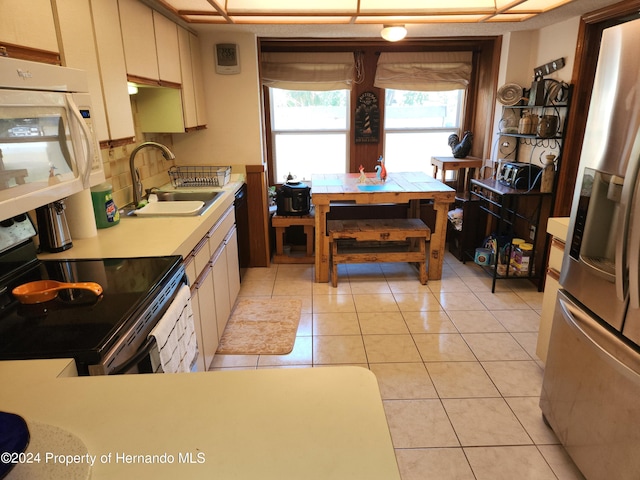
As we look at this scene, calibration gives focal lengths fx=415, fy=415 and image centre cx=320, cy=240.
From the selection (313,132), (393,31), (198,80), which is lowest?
(313,132)

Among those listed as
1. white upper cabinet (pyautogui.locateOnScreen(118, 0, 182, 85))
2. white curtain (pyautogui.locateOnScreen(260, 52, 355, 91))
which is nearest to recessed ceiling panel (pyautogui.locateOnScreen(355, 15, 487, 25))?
white curtain (pyautogui.locateOnScreen(260, 52, 355, 91))

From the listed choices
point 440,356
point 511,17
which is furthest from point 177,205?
point 511,17

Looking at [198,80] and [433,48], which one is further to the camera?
[433,48]

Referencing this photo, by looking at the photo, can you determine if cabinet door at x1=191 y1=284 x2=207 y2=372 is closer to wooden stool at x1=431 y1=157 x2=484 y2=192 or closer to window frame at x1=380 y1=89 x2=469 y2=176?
wooden stool at x1=431 y1=157 x2=484 y2=192

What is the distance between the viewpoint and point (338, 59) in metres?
4.37

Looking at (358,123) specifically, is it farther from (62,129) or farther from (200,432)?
(200,432)

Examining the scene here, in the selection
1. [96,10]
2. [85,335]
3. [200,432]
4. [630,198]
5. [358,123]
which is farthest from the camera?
[358,123]

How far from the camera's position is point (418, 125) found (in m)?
4.72

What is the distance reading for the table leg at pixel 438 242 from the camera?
361cm

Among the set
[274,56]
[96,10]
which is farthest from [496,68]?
[96,10]

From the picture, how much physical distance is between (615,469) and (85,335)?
1.81 meters

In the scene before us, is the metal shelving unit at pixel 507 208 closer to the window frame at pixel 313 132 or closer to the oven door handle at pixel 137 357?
the window frame at pixel 313 132

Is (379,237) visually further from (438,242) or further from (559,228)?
(559,228)

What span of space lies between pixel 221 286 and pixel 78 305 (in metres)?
1.42
